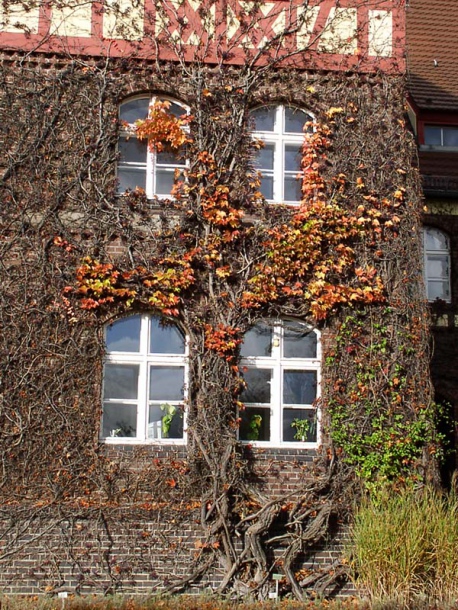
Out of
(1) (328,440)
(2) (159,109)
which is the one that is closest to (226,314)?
(1) (328,440)

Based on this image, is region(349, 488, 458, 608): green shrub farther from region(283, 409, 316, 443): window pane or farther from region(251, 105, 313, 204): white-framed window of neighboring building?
region(251, 105, 313, 204): white-framed window of neighboring building

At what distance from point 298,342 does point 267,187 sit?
216 centimetres

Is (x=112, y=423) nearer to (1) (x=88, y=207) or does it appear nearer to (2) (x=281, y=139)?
(1) (x=88, y=207)

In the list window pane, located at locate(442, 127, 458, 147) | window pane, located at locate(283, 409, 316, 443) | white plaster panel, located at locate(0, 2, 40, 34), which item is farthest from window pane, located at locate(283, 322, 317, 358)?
window pane, located at locate(442, 127, 458, 147)

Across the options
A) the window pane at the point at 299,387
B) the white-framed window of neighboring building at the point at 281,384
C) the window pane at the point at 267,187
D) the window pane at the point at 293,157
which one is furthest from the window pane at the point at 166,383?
the window pane at the point at 293,157

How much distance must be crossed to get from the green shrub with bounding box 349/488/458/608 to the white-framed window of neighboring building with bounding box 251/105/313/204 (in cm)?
445

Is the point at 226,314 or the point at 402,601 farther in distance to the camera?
the point at 226,314

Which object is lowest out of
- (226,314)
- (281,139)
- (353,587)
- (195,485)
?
(353,587)

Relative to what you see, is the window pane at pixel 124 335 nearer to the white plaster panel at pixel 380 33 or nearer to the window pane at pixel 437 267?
the white plaster panel at pixel 380 33

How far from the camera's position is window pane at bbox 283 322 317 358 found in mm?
11344

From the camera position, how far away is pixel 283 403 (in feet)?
36.7

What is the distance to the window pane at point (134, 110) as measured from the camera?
11.8 meters

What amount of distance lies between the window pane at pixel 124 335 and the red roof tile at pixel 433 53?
9911 mm

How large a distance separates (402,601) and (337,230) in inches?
186
